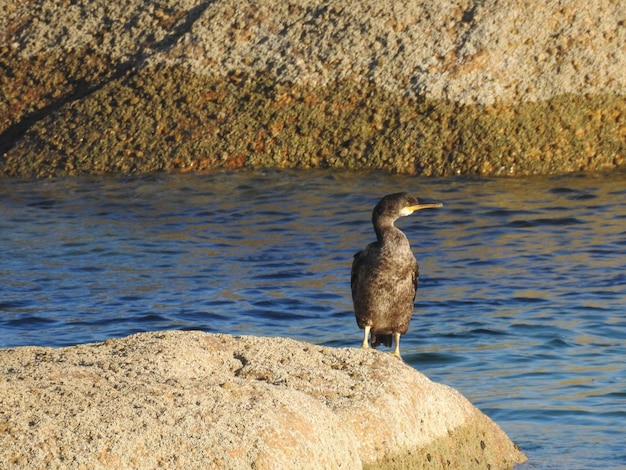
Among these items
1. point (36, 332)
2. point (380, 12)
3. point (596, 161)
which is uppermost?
point (380, 12)

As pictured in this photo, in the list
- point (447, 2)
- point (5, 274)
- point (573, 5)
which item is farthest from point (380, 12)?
point (5, 274)

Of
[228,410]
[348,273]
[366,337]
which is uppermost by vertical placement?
[228,410]

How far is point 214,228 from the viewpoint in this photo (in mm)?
17266

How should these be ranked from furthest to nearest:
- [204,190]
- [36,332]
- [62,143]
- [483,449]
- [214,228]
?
[62,143] < [204,190] < [214,228] < [36,332] < [483,449]

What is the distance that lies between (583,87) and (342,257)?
6.11 meters

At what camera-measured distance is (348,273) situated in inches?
579

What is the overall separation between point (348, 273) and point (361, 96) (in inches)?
223

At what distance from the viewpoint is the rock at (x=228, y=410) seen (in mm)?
6145

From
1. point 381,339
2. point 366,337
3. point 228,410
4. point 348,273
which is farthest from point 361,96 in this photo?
point 228,410

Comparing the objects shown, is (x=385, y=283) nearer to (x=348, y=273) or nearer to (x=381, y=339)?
(x=381, y=339)

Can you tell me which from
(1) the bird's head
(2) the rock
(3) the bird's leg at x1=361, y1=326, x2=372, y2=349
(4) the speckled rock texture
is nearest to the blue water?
(4) the speckled rock texture

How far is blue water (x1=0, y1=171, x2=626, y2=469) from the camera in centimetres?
1085

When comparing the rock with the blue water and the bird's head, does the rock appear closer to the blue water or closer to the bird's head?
the blue water

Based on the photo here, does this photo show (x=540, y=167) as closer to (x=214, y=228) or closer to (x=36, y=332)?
(x=214, y=228)
